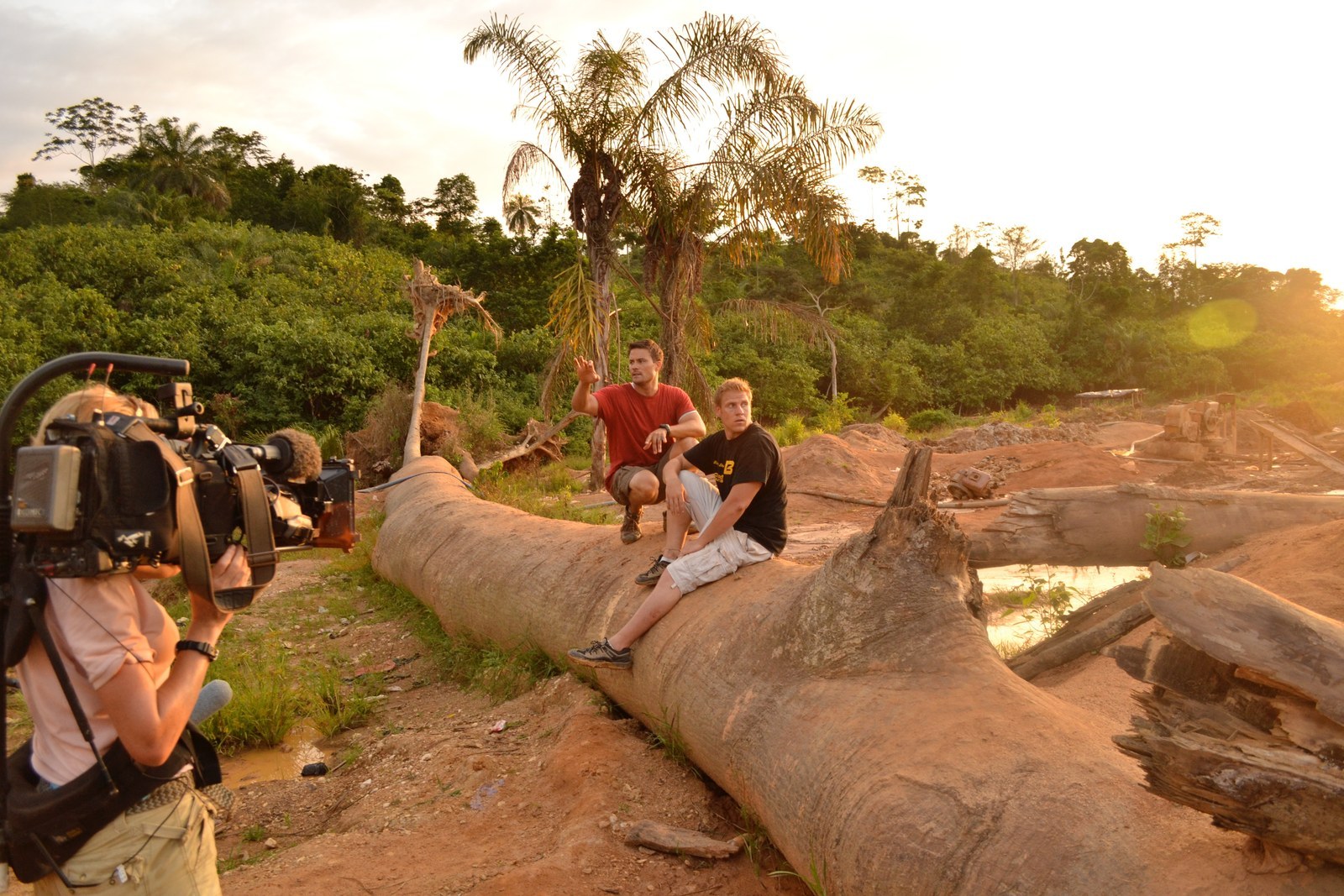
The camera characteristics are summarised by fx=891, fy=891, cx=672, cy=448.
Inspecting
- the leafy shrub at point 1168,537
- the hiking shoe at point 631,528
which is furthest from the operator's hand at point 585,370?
the leafy shrub at point 1168,537

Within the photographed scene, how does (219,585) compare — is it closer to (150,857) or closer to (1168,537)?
(150,857)

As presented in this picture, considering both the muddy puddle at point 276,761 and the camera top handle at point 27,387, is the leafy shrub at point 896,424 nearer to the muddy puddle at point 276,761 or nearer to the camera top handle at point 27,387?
the muddy puddle at point 276,761

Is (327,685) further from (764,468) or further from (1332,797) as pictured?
(1332,797)

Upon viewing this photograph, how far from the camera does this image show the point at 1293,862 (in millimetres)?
1987

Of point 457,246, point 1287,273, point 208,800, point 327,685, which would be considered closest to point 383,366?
point 457,246

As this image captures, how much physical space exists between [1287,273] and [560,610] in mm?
47607

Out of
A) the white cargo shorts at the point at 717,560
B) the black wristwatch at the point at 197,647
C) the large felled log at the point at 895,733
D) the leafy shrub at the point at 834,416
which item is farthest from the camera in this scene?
the leafy shrub at the point at 834,416

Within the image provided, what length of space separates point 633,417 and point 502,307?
19737mm

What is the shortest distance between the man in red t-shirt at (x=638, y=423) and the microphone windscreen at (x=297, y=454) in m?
2.98

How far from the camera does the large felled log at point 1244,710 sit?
193 cm

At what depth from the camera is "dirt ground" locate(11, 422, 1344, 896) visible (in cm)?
307

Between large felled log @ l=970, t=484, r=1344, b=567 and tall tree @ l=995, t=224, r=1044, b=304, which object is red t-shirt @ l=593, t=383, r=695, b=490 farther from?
tall tree @ l=995, t=224, r=1044, b=304

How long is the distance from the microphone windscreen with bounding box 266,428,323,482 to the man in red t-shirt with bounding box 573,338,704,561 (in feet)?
9.77

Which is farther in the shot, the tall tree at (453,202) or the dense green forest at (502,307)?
the tall tree at (453,202)
